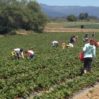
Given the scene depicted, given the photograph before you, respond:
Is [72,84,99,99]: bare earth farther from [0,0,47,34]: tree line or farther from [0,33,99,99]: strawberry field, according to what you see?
[0,0,47,34]: tree line

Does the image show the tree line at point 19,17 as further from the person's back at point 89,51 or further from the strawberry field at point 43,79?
the person's back at point 89,51

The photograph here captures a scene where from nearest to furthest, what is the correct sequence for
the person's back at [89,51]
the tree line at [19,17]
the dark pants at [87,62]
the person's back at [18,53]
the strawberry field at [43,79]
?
the strawberry field at [43,79]
the person's back at [89,51]
the dark pants at [87,62]
the person's back at [18,53]
the tree line at [19,17]

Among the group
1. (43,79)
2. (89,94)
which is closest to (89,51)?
(43,79)

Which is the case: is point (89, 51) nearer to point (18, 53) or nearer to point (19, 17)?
point (18, 53)

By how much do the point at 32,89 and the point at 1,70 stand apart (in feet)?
15.3

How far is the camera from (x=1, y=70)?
19.4 m

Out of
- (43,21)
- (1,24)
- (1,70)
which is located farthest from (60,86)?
(43,21)

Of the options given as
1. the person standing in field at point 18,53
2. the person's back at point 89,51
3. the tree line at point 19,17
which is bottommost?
the tree line at point 19,17

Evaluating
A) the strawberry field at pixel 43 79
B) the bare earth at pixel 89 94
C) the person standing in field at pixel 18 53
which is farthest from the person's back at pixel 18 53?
the bare earth at pixel 89 94

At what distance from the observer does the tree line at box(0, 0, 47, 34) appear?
70.4 m

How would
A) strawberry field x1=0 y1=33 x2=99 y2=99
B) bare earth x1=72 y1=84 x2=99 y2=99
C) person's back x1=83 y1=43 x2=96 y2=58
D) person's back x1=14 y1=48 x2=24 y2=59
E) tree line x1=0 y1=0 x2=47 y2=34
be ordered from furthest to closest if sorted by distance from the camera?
1. tree line x1=0 y1=0 x2=47 y2=34
2. person's back x1=14 y1=48 x2=24 y2=59
3. person's back x1=83 y1=43 x2=96 y2=58
4. strawberry field x1=0 y1=33 x2=99 y2=99
5. bare earth x1=72 y1=84 x2=99 y2=99

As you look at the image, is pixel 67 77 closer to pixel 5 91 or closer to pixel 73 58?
pixel 5 91

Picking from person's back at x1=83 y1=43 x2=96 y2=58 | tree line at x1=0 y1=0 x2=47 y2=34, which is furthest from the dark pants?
tree line at x1=0 y1=0 x2=47 y2=34

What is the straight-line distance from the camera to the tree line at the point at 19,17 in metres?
70.4
